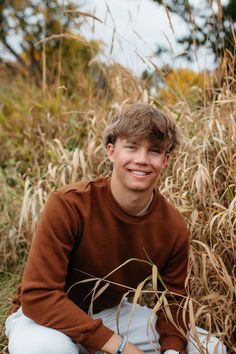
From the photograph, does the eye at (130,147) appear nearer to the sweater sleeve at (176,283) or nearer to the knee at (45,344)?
the sweater sleeve at (176,283)

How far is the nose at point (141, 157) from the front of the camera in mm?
2371

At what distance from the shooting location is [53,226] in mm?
2297

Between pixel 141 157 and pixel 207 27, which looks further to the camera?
pixel 207 27

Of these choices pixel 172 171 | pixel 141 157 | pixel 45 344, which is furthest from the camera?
pixel 172 171

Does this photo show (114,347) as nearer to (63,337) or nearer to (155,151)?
(63,337)

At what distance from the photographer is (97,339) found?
2.24 m

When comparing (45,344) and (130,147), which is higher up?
(130,147)

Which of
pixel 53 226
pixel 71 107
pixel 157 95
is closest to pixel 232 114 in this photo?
pixel 157 95

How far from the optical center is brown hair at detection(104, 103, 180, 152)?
242 cm

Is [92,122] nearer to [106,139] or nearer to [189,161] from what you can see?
[189,161]

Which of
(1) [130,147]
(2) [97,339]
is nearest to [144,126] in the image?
(1) [130,147]

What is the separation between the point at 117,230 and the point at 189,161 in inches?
40.5

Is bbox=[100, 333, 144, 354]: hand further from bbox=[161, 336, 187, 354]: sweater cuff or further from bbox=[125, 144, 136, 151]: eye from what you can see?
bbox=[125, 144, 136, 151]: eye

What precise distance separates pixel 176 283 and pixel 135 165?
0.58 metres
